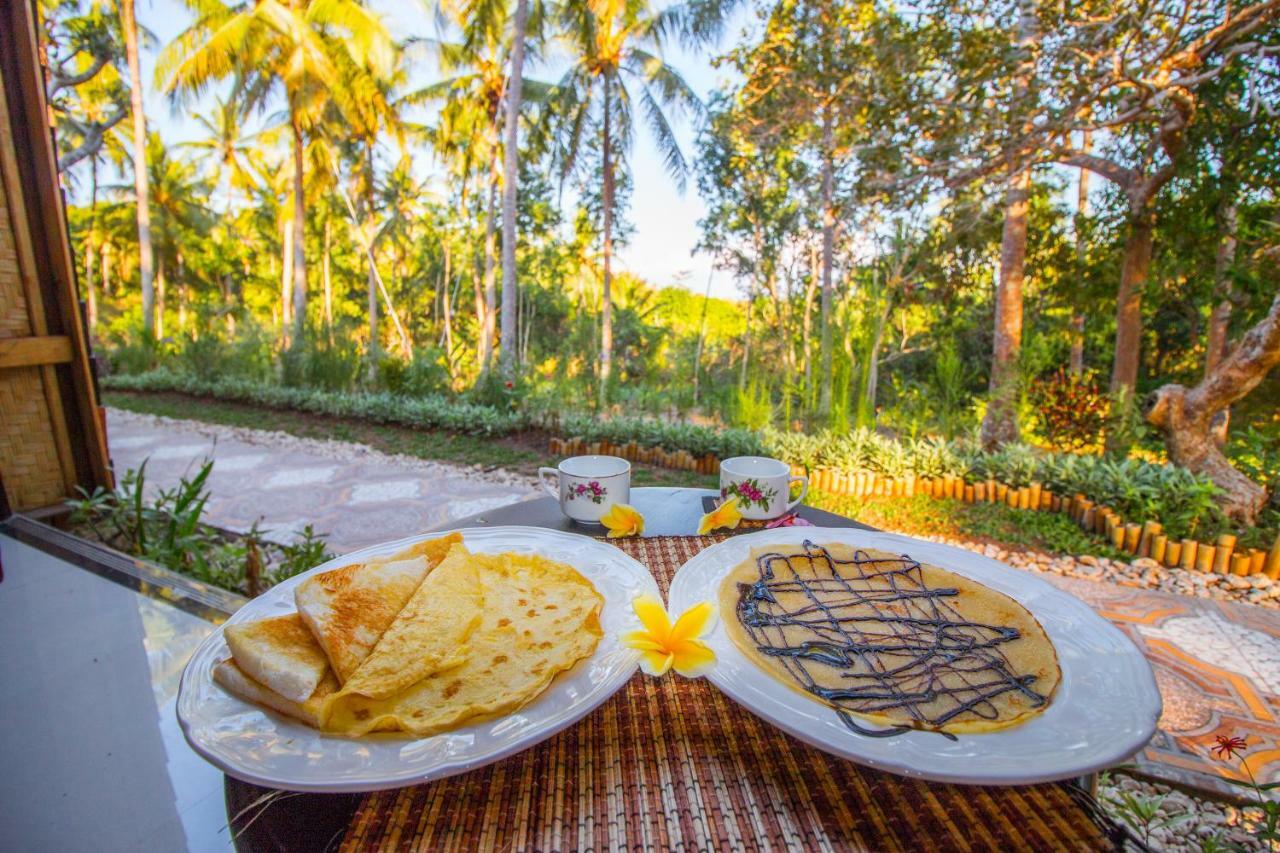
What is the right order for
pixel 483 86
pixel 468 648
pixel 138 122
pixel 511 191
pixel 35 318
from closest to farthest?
1. pixel 468 648
2. pixel 35 318
3. pixel 511 191
4. pixel 138 122
5. pixel 483 86

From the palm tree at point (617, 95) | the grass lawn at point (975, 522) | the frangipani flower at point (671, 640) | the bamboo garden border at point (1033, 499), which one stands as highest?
the palm tree at point (617, 95)

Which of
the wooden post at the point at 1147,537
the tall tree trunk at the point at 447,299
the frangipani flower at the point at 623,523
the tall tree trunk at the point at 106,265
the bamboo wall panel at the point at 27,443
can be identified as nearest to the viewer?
the frangipani flower at the point at 623,523

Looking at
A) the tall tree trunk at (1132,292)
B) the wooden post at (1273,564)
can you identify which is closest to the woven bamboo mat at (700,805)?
the wooden post at (1273,564)

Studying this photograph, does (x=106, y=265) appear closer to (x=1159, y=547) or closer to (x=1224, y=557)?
(x=1159, y=547)

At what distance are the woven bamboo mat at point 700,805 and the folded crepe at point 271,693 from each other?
96 millimetres

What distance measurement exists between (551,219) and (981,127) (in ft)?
38.5

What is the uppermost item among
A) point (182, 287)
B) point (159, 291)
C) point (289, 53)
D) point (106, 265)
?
point (289, 53)

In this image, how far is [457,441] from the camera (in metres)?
5.72

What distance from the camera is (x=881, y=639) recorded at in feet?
2.01

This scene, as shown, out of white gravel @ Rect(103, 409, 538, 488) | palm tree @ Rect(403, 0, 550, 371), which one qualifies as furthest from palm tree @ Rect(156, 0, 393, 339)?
white gravel @ Rect(103, 409, 538, 488)

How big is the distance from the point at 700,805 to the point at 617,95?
11398mm

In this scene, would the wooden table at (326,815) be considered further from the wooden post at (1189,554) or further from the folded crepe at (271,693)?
the wooden post at (1189,554)

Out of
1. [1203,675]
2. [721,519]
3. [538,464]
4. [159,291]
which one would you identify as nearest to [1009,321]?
[1203,675]

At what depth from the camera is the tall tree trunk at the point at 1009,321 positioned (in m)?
4.77
